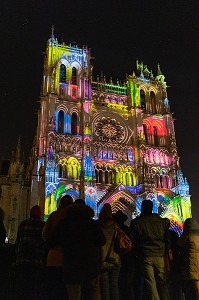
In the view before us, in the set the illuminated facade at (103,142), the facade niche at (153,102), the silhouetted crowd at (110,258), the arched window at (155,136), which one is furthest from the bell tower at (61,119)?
the silhouetted crowd at (110,258)

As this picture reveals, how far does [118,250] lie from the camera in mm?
6203

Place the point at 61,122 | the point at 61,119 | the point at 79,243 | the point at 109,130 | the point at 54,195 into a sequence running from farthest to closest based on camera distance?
the point at 109,130, the point at 61,119, the point at 61,122, the point at 54,195, the point at 79,243

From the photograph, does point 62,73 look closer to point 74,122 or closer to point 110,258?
point 74,122

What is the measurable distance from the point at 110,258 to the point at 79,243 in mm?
1413

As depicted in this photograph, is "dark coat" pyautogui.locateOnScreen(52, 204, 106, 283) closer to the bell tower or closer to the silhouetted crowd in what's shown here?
the silhouetted crowd

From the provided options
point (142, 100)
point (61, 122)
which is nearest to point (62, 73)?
point (61, 122)

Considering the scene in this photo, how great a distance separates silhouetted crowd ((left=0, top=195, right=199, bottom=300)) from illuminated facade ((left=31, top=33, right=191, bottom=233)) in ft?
79.3

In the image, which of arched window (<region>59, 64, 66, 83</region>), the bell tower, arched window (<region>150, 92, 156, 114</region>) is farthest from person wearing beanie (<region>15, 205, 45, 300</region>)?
arched window (<region>150, 92, 156, 114</region>)

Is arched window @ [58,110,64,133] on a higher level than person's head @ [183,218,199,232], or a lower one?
higher

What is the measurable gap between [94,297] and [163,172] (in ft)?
110

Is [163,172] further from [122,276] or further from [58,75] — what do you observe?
[122,276]

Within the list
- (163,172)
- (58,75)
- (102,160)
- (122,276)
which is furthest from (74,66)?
(122,276)

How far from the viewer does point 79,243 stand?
493cm

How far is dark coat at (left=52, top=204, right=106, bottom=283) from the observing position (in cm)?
483
